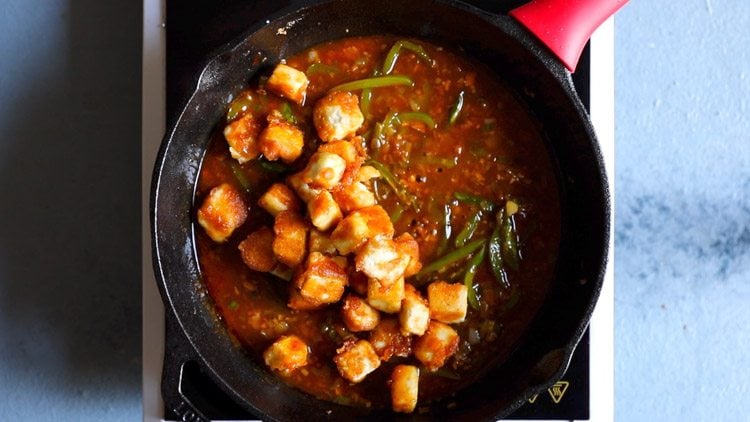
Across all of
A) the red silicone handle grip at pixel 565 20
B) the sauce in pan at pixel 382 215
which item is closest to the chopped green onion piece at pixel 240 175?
the sauce in pan at pixel 382 215

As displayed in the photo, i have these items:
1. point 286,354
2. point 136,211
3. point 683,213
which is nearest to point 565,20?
point 683,213

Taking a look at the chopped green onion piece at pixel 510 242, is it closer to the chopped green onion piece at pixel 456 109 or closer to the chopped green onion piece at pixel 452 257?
the chopped green onion piece at pixel 452 257

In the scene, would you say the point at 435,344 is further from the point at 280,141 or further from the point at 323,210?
the point at 280,141

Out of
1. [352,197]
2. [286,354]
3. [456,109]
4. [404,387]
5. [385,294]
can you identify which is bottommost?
→ [404,387]

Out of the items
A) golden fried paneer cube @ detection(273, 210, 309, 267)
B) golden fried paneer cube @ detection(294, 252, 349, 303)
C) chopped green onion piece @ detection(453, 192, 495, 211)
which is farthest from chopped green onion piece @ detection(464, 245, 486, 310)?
golden fried paneer cube @ detection(273, 210, 309, 267)

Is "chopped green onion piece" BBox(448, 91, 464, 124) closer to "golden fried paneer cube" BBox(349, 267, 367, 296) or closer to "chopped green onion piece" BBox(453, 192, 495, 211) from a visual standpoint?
"chopped green onion piece" BBox(453, 192, 495, 211)

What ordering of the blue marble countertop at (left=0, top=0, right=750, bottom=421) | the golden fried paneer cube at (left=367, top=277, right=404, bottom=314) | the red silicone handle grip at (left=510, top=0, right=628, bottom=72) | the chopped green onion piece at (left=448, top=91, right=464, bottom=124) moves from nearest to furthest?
the red silicone handle grip at (left=510, top=0, right=628, bottom=72) < the golden fried paneer cube at (left=367, top=277, right=404, bottom=314) < the chopped green onion piece at (left=448, top=91, right=464, bottom=124) < the blue marble countertop at (left=0, top=0, right=750, bottom=421)
